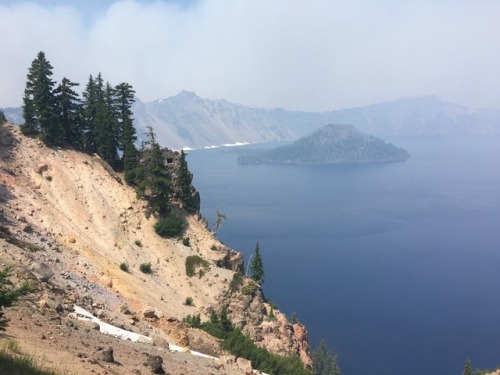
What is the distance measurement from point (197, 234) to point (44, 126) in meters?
27.3

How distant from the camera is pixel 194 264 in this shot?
59688 mm

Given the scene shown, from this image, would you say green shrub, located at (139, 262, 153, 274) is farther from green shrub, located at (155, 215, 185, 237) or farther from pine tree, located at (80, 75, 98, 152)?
pine tree, located at (80, 75, 98, 152)

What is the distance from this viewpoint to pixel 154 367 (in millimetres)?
20891

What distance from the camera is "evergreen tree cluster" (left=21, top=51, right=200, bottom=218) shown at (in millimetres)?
61562

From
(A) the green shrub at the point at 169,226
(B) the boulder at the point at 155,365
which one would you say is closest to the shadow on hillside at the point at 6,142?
(A) the green shrub at the point at 169,226

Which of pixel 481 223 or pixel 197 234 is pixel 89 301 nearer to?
pixel 197 234

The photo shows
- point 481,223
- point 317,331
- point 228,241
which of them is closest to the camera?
point 317,331

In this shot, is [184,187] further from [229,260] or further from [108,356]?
[108,356]

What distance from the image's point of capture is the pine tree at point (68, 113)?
63.9 m

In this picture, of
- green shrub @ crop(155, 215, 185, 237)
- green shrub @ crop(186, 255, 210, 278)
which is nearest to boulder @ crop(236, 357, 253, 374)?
green shrub @ crop(186, 255, 210, 278)

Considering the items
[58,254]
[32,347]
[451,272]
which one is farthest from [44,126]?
[451,272]

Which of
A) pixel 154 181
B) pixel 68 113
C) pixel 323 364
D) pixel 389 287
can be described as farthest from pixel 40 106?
pixel 389 287

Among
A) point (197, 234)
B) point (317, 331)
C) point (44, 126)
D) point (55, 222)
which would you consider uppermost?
point (44, 126)

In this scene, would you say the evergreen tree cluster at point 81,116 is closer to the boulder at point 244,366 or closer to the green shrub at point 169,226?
the green shrub at point 169,226
